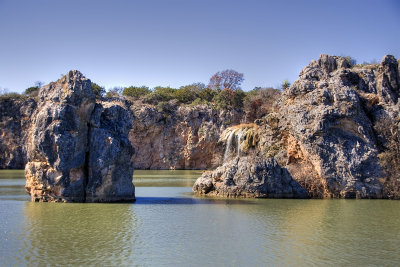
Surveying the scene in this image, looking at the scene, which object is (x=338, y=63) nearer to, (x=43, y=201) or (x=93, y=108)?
(x=93, y=108)

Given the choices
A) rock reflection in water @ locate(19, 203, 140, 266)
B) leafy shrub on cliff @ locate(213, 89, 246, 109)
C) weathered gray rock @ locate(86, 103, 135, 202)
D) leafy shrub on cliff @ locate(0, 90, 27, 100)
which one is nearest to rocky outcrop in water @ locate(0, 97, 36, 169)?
leafy shrub on cliff @ locate(0, 90, 27, 100)

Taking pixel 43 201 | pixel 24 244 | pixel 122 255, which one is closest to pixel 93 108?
pixel 43 201

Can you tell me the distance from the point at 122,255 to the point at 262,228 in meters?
4.91

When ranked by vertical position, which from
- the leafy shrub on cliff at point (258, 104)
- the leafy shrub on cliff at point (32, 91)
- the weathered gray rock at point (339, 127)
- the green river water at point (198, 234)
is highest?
the leafy shrub on cliff at point (32, 91)

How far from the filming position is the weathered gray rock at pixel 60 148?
57.2 feet

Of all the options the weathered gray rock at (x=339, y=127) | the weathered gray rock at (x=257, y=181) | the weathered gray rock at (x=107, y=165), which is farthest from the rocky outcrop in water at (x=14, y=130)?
the weathered gray rock at (x=339, y=127)

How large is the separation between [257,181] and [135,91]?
5012 cm

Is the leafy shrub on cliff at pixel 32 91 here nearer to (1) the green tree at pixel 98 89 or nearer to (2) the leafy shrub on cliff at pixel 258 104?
(1) the green tree at pixel 98 89

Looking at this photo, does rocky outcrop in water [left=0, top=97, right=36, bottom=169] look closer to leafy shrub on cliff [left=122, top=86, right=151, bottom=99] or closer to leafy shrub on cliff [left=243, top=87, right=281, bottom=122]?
leafy shrub on cliff [left=122, top=86, right=151, bottom=99]

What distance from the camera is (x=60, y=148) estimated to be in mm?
17438

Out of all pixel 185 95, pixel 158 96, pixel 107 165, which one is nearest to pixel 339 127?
pixel 107 165

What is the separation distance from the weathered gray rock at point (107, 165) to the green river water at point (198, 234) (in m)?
1.13

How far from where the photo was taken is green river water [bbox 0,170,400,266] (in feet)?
30.9

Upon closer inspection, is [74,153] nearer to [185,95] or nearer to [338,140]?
[338,140]
